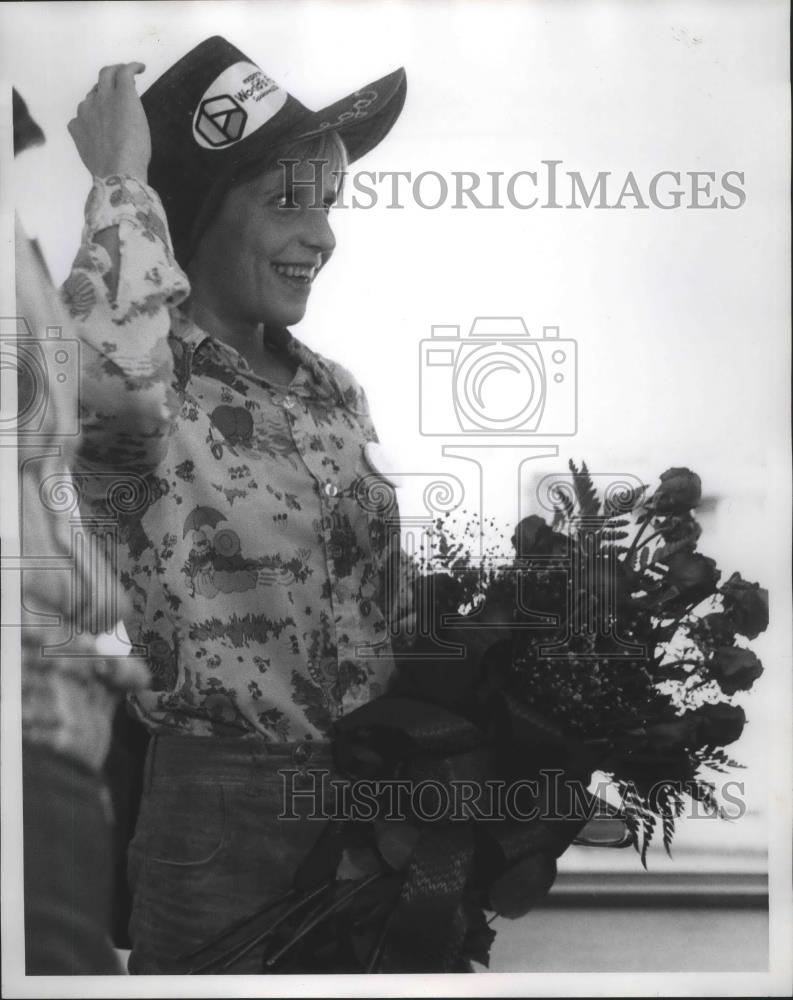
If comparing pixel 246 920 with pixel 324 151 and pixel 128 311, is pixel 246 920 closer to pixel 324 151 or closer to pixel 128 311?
pixel 128 311

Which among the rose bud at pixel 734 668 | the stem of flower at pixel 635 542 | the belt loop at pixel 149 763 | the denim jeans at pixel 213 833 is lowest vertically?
the denim jeans at pixel 213 833

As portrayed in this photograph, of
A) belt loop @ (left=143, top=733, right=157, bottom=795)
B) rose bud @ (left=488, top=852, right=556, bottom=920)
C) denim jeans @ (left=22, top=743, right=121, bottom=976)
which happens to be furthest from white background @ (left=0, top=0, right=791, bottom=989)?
denim jeans @ (left=22, top=743, right=121, bottom=976)

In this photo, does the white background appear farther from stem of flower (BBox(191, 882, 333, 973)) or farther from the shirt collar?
stem of flower (BBox(191, 882, 333, 973))

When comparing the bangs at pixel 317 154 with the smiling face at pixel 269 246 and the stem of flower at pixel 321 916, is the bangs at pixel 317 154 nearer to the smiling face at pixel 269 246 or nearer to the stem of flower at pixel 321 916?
the smiling face at pixel 269 246

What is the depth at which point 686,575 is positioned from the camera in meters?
1.36

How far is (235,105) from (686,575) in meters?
0.73

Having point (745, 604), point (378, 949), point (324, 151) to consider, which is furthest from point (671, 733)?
point (324, 151)

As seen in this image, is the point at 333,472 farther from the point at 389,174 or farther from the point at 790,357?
the point at 790,357

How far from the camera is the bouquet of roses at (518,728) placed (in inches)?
52.7

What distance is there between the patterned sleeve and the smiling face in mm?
48

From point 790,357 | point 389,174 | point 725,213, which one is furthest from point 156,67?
point 790,357

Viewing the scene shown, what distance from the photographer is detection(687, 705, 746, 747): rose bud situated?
1363mm

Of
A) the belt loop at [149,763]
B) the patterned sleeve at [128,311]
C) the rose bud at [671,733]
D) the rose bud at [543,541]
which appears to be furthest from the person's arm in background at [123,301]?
the rose bud at [671,733]

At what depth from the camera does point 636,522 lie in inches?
53.5
